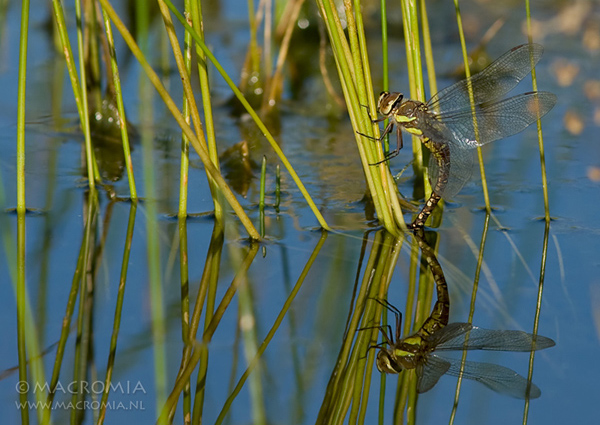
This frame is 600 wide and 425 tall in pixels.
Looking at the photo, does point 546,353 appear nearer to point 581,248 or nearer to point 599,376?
point 599,376

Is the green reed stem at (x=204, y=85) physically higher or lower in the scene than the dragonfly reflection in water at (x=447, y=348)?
higher

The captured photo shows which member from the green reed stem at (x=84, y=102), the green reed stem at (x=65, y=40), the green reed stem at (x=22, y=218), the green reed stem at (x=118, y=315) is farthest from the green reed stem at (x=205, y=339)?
the green reed stem at (x=65, y=40)

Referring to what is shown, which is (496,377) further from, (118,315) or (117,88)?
(117,88)

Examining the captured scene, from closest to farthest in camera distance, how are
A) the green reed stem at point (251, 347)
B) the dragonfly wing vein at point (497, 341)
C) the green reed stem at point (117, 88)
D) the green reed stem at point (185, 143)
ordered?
1. the green reed stem at point (251, 347)
2. the dragonfly wing vein at point (497, 341)
3. the green reed stem at point (185, 143)
4. the green reed stem at point (117, 88)

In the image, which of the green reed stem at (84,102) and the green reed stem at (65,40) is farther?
the green reed stem at (84,102)

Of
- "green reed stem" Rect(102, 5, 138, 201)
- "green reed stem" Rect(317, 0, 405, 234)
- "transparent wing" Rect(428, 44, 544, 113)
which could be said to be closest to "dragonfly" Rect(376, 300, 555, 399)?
Answer: "green reed stem" Rect(317, 0, 405, 234)

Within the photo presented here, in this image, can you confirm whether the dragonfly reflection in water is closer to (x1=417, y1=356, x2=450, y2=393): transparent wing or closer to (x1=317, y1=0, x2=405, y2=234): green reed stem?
(x1=417, y1=356, x2=450, y2=393): transparent wing

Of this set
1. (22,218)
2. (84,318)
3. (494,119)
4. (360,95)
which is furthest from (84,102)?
(494,119)

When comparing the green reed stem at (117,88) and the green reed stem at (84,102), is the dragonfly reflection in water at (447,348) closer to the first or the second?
the green reed stem at (117,88)
